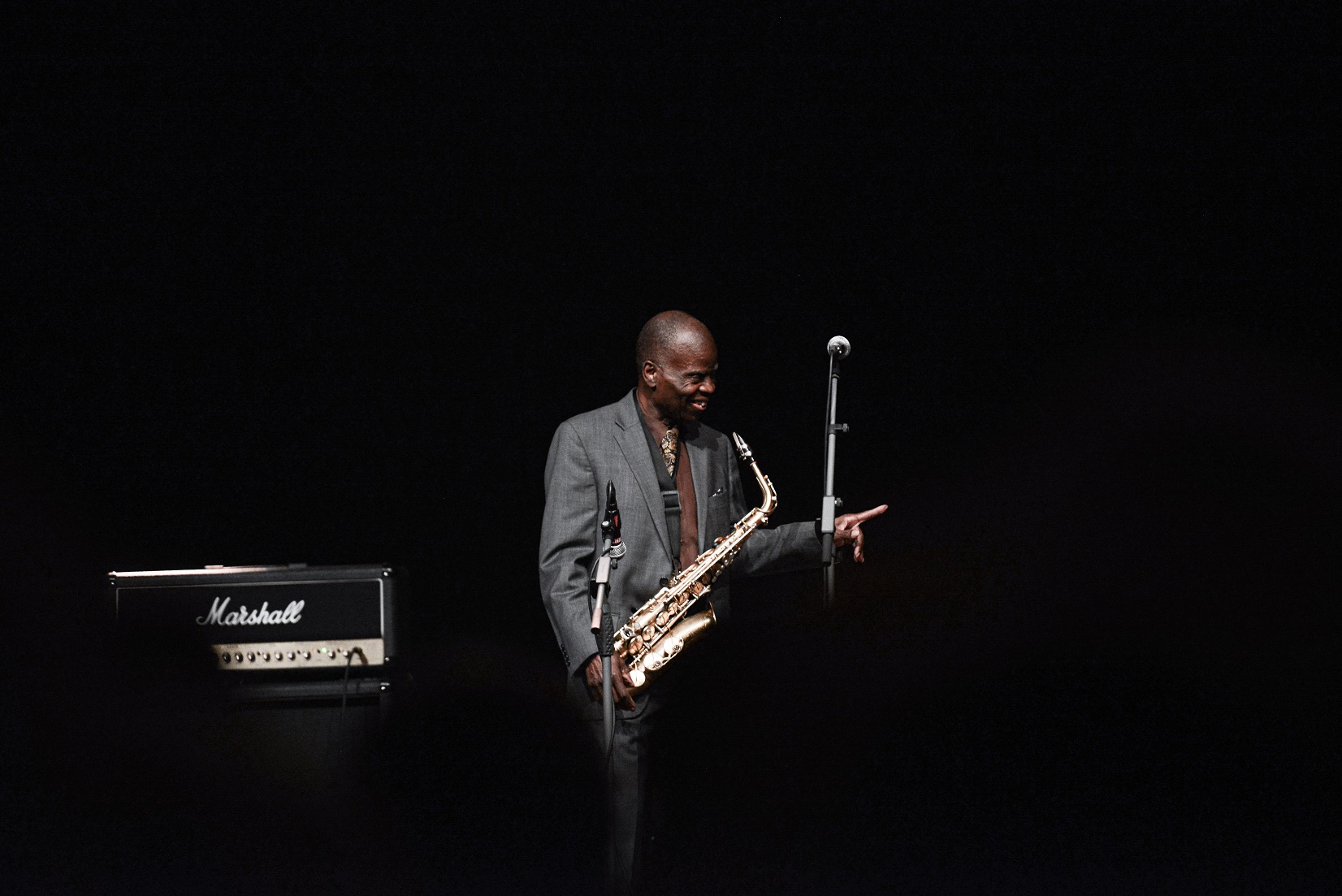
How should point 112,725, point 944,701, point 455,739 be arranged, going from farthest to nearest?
point 944,701 → point 455,739 → point 112,725

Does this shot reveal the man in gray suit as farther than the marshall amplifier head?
No

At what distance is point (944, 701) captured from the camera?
4102 millimetres

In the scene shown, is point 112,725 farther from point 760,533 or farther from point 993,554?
point 993,554

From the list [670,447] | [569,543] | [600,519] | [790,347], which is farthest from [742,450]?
[790,347]

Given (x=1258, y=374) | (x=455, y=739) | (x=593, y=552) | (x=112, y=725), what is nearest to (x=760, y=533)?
(x=593, y=552)

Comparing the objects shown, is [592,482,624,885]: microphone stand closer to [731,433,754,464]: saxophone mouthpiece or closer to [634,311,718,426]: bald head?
[634,311,718,426]: bald head

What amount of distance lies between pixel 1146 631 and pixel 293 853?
3121 millimetres

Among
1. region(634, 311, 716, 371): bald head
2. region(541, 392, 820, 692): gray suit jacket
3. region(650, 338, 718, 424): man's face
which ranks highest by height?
region(634, 311, 716, 371): bald head

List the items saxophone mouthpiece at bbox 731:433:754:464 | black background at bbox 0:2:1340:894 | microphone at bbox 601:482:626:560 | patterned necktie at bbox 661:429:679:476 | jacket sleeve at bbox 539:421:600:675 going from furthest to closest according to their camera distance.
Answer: black background at bbox 0:2:1340:894, saxophone mouthpiece at bbox 731:433:754:464, patterned necktie at bbox 661:429:679:476, jacket sleeve at bbox 539:421:600:675, microphone at bbox 601:482:626:560

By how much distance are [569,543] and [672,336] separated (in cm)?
67

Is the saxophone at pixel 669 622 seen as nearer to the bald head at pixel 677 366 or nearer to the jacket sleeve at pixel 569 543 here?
the jacket sleeve at pixel 569 543

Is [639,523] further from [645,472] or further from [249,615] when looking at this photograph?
[249,615]

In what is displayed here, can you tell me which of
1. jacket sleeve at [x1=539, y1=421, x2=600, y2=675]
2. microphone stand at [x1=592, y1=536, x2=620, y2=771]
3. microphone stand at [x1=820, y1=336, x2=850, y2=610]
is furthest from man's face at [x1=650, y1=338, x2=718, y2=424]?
microphone stand at [x1=592, y1=536, x2=620, y2=771]

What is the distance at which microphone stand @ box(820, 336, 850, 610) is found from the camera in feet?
9.32
